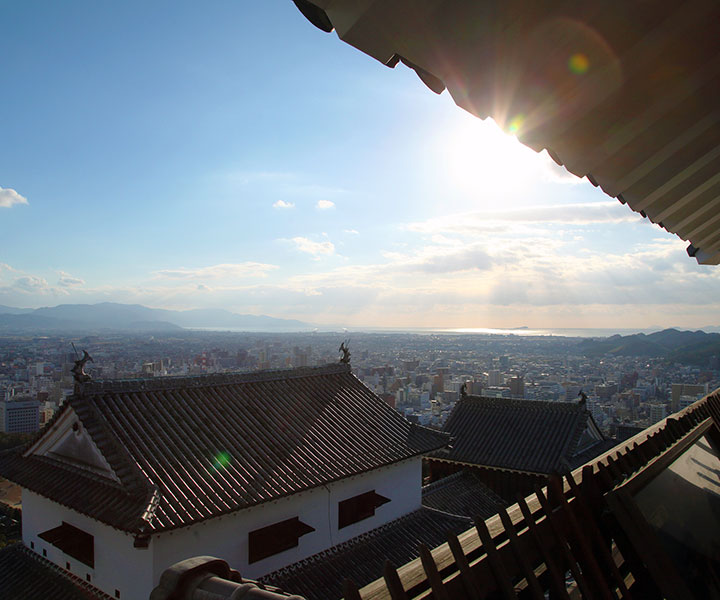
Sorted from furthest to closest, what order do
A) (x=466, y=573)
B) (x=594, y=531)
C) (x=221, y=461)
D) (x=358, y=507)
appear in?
(x=358, y=507) < (x=221, y=461) < (x=594, y=531) < (x=466, y=573)

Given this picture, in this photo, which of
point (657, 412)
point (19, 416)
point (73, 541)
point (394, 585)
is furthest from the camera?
point (19, 416)

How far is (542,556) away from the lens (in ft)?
5.88

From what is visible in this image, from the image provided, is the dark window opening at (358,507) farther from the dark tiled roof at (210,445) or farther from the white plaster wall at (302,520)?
the dark tiled roof at (210,445)

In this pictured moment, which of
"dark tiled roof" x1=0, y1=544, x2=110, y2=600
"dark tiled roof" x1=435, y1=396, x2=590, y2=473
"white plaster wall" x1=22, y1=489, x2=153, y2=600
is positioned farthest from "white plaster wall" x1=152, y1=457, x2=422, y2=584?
"dark tiled roof" x1=435, y1=396, x2=590, y2=473

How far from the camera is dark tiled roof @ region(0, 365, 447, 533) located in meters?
8.01

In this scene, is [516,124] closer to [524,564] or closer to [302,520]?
[524,564]

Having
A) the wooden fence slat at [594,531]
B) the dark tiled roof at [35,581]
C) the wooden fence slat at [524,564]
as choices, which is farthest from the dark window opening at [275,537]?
the wooden fence slat at [524,564]

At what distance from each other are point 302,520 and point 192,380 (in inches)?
156

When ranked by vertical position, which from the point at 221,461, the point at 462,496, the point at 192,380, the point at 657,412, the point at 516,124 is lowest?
the point at 657,412

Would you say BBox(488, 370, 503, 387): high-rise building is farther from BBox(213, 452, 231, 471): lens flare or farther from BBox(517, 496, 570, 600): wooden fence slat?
BBox(517, 496, 570, 600): wooden fence slat

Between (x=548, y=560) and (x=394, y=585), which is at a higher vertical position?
(x=394, y=585)

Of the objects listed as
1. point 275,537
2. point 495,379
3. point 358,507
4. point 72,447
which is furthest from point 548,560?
point 495,379

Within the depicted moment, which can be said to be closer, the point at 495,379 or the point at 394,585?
the point at 394,585

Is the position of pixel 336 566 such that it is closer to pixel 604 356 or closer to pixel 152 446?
pixel 152 446
